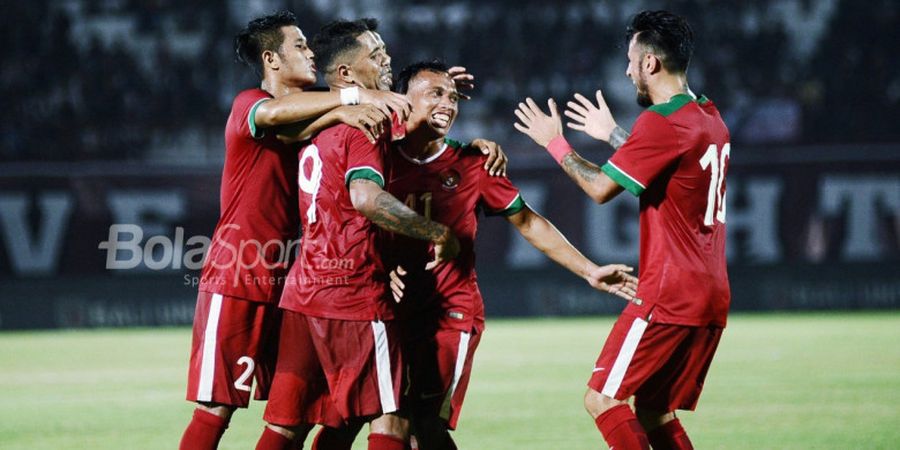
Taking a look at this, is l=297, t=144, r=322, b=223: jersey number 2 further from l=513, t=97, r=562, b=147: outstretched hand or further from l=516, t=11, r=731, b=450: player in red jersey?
l=516, t=11, r=731, b=450: player in red jersey

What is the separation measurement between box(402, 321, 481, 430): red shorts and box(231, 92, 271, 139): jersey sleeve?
3.66 feet

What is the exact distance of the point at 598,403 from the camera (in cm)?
512

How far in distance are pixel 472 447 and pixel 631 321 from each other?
2.30 meters

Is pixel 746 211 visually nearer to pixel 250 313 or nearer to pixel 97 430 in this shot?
pixel 97 430

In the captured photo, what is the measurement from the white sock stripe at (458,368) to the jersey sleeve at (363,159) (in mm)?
950

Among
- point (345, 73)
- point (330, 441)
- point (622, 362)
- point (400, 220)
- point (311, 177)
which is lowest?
point (330, 441)

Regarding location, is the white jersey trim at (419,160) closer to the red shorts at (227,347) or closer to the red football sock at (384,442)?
the red shorts at (227,347)

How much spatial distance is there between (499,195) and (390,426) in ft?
4.42

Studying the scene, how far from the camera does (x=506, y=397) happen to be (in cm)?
939

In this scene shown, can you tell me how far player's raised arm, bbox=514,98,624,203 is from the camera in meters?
5.19

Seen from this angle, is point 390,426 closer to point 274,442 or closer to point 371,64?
point 274,442

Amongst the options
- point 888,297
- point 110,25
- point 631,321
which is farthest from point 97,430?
point 110,25

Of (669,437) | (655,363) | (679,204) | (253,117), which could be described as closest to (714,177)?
(679,204)

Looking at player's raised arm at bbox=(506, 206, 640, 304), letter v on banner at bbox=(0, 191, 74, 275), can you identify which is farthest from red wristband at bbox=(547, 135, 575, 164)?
letter v on banner at bbox=(0, 191, 74, 275)
